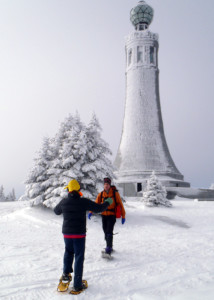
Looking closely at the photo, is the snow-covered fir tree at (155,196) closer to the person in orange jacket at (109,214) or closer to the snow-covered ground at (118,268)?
the snow-covered ground at (118,268)

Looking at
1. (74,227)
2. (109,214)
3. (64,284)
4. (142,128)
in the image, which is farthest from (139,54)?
(64,284)

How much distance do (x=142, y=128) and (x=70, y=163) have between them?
80.1 ft

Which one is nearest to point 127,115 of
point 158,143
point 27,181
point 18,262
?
point 158,143

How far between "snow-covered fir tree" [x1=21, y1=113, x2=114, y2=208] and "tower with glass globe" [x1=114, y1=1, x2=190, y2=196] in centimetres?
2022

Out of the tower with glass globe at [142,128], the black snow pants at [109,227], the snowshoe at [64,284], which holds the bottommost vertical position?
the snowshoe at [64,284]

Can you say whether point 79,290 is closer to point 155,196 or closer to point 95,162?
point 95,162

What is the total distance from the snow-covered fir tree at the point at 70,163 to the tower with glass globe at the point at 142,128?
2022cm

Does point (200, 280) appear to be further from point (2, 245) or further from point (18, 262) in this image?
point (2, 245)

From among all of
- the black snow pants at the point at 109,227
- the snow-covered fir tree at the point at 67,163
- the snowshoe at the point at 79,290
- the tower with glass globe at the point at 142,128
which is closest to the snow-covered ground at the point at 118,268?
the snowshoe at the point at 79,290

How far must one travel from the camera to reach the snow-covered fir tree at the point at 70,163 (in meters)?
12.7

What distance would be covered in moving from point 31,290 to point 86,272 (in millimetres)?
1204

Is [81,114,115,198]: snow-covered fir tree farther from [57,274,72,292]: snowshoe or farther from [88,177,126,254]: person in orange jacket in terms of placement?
[57,274,72,292]: snowshoe

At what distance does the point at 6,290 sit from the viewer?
12.9 feet

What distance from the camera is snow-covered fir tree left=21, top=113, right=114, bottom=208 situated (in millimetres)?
12734
